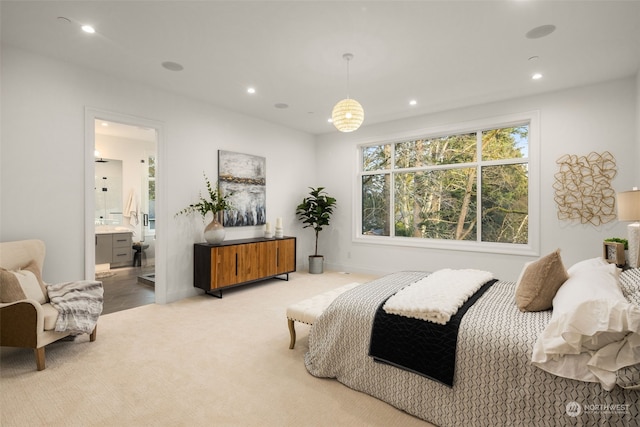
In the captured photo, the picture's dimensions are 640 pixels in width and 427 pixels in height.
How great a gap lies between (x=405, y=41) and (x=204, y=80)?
2405mm

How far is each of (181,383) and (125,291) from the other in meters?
3.09

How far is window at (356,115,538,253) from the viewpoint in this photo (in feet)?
15.2

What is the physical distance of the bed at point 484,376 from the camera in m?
1.45

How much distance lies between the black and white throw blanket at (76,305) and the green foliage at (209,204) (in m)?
1.61

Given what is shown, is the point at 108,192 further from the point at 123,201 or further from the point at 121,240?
the point at 121,240

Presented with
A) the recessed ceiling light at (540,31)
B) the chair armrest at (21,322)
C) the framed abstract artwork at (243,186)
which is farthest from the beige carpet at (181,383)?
the recessed ceiling light at (540,31)

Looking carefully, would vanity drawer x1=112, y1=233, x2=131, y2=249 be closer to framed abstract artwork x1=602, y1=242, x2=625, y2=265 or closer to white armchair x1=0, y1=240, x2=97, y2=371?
white armchair x1=0, y1=240, x2=97, y2=371

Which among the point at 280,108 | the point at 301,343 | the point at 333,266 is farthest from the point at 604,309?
the point at 333,266

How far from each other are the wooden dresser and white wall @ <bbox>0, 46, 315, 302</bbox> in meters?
0.28

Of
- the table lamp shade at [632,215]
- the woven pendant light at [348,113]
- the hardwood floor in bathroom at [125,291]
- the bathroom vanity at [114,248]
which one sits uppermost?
the woven pendant light at [348,113]

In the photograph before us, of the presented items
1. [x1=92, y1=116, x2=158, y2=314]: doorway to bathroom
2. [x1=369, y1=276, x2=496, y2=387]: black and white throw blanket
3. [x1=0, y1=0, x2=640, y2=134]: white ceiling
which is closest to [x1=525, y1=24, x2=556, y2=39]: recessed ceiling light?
[x1=0, y1=0, x2=640, y2=134]: white ceiling

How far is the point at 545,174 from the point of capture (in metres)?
4.33

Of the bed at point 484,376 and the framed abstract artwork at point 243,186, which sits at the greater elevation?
the framed abstract artwork at point 243,186

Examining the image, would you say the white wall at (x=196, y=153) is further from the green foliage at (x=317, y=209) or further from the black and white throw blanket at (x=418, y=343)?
the black and white throw blanket at (x=418, y=343)
